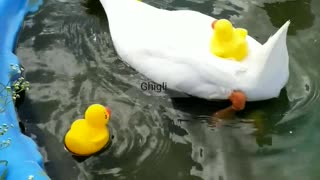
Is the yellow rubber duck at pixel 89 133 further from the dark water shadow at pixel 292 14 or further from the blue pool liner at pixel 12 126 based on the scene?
the dark water shadow at pixel 292 14

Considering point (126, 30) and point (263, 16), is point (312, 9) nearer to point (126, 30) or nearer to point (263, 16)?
point (263, 16)

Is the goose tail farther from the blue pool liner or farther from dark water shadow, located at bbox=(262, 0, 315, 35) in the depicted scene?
the blue pool liner

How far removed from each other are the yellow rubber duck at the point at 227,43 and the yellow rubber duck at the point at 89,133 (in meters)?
0.42

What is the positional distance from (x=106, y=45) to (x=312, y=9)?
2.97 feet

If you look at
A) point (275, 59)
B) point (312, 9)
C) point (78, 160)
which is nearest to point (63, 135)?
point (78, 160)

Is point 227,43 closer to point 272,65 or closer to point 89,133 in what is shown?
point 272,65

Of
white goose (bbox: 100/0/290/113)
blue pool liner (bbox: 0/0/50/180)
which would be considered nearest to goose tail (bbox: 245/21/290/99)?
white goose (bbox: 100/0/290/113)

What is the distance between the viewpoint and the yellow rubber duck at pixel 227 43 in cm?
193

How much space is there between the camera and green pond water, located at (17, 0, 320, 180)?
184cm

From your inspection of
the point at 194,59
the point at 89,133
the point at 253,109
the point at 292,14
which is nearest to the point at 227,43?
the point at 194,59

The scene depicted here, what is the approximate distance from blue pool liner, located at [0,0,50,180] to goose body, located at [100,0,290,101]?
391 mm

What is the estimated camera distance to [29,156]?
1695 mm

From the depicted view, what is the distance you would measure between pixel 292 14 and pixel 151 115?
34.0 inches

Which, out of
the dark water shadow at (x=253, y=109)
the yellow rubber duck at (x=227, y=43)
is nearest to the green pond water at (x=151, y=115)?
the dark water shadow at (x=253, y=109)
